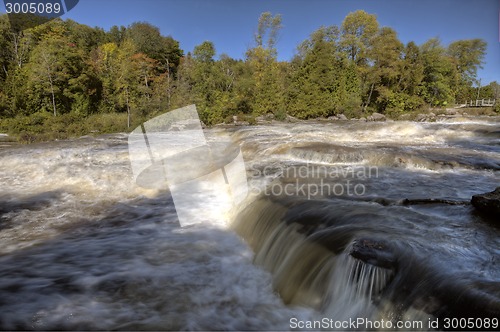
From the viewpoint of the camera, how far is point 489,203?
166 inches

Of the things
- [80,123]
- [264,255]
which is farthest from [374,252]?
[80,123]

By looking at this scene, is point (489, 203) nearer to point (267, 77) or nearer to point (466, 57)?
point (267, 77)

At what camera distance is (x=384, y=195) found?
17.8ft

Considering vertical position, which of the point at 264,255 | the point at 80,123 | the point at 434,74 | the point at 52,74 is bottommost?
the point at 264,255

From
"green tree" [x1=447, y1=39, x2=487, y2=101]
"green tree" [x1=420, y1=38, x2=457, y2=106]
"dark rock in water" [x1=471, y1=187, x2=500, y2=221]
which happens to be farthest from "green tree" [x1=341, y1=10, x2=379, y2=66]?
"dark rock in water" [x1=471, y1=187, x2=500, y2=221]

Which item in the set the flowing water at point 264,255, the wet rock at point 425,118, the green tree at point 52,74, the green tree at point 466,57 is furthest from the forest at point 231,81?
the flowing water at point 264,255

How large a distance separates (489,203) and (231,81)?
3416 centimetres

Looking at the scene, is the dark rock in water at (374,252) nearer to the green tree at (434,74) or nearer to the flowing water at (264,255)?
the flowing water at (264,255)

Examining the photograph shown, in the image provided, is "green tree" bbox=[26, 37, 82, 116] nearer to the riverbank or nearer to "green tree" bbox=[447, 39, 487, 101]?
the riverbank

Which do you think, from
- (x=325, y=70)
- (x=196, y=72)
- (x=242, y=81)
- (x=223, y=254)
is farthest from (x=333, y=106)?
(x=223, y=254)

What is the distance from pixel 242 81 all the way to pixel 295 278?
105ft

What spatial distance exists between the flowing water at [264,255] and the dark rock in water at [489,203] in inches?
7.2

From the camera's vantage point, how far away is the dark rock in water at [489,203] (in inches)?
164

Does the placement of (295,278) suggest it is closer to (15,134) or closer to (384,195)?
(384,195)
